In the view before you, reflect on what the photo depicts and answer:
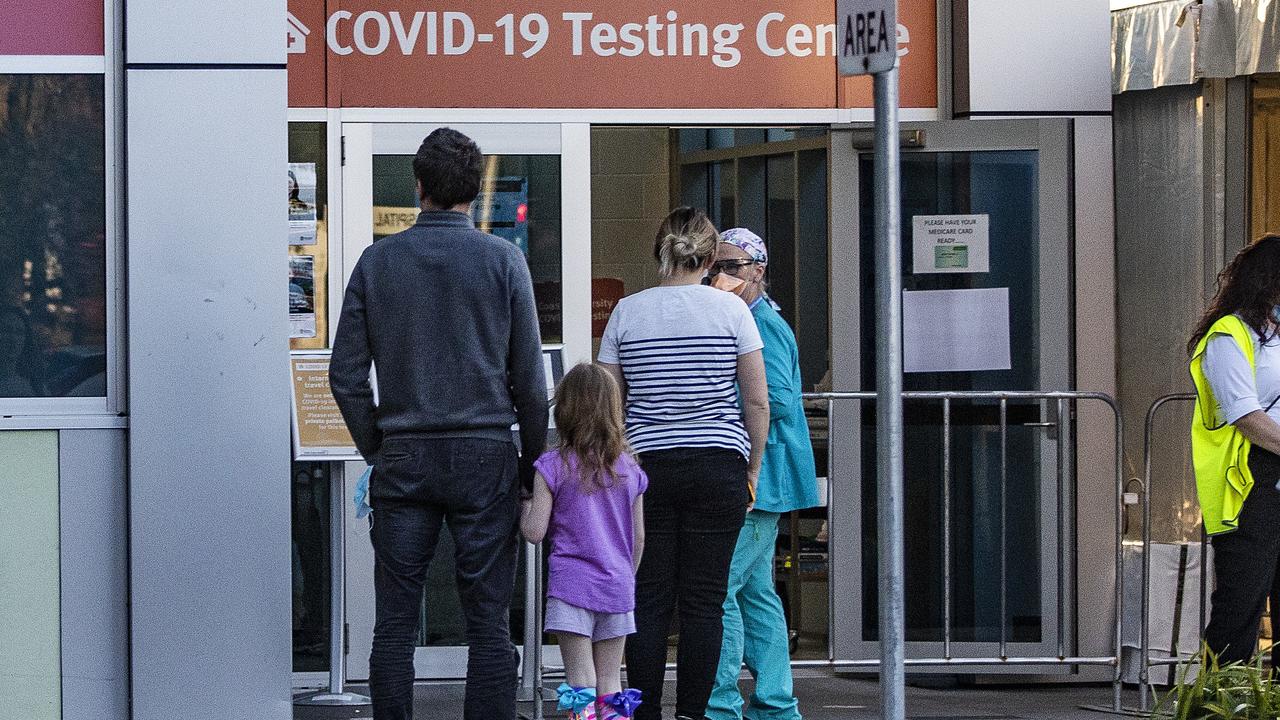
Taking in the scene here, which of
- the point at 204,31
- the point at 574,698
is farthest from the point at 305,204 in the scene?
the point at 574,698

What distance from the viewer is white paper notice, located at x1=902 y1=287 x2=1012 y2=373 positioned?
750 centimetres

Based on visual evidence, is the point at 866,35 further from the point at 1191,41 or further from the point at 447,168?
the point at 1191,41

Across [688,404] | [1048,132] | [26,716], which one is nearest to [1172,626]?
[1048,132]

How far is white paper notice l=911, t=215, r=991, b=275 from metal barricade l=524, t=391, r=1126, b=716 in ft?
1.85

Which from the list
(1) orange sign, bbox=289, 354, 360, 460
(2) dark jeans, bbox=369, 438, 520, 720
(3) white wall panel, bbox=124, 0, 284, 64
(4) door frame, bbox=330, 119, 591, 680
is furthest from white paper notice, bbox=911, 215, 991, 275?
(3) white wall panel, bbox=124, 0, 284, 64

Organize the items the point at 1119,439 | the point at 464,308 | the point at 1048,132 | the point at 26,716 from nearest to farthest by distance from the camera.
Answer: the point at 464,308
the point at 26,716
the point at 1119,439
the point at 1048,132

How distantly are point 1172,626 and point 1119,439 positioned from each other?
2.60 ft

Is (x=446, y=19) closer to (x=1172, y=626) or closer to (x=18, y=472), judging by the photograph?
(x=18, y=472)

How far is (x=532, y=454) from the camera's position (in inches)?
203

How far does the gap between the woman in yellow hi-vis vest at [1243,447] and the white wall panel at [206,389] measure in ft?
10.1

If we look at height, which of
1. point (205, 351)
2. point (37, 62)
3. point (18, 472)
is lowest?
point (18, 472)

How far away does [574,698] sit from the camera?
5.32 meters

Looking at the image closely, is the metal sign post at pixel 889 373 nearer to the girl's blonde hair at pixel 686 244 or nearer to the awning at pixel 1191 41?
the girl's blonde hair at pixel 686 244

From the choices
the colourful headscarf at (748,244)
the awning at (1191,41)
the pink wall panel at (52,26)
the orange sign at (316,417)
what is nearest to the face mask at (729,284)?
the colourful headscarf at (748,244)
